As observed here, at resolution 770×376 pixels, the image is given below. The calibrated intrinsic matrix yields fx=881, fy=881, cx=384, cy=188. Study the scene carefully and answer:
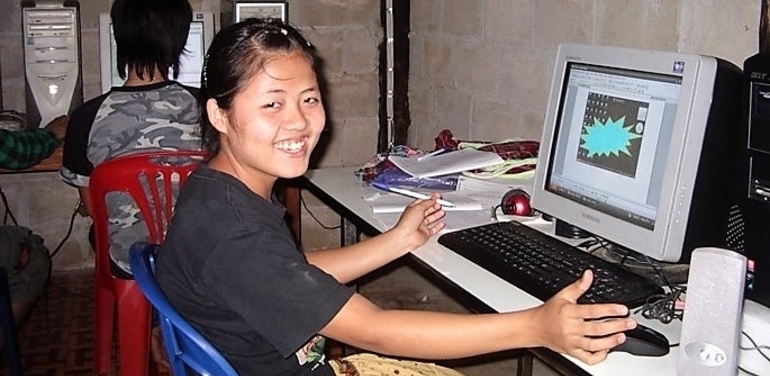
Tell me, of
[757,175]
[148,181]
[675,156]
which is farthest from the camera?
[148,181]

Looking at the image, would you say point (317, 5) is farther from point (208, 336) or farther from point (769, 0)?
point (208, 336)

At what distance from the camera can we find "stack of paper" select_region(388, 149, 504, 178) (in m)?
2.13

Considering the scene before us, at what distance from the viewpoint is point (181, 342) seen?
4.11 feet

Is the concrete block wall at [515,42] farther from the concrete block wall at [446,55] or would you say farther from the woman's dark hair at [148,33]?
the woman's dark hair at [148,33]

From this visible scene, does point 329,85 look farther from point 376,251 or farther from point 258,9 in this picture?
point 376,251

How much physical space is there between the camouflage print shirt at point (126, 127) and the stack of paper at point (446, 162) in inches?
23.9

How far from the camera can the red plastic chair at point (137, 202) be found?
2152 mm

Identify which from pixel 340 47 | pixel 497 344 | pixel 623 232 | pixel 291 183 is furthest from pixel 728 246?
pixel 340 47

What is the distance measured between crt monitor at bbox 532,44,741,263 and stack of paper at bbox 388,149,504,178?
463 mm

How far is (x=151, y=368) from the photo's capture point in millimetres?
2785

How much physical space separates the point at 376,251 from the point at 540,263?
33 centimetres

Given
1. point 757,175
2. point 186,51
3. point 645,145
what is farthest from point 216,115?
point 186,51

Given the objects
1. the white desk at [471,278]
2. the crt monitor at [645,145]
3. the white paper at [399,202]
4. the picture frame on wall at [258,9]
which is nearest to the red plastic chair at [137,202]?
the white desk at [471,278]

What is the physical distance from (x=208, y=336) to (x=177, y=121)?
1237 mm
